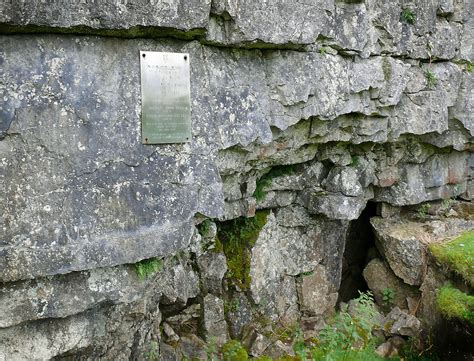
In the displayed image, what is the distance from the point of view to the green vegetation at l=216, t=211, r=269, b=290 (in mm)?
6445

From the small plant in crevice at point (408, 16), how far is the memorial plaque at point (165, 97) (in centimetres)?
365

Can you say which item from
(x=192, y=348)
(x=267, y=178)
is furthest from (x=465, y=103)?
(x=192, y=348)

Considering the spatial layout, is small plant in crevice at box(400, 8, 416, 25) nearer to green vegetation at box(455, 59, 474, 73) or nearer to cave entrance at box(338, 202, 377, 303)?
green vegetation at box(455, 59, 474, 73)

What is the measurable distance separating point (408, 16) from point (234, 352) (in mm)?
5003

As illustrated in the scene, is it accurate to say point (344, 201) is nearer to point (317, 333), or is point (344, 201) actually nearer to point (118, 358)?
point (317, 333)

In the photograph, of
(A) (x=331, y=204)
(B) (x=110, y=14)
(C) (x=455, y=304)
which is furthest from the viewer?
Result: (A) (x=331, y=204)

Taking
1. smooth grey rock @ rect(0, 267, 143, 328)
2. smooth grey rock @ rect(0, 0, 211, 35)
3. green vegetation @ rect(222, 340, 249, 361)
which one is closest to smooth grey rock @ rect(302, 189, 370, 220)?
green vegetation @ rect(222, 340, 249, 361)

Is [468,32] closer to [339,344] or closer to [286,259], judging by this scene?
[286,259]

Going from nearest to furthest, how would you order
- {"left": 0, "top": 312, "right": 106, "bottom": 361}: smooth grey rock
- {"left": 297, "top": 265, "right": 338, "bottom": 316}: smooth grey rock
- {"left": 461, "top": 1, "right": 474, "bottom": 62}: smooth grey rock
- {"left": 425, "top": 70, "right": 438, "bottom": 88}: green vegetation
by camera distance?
{"left": 0, "top": 312, "right": 106, "bottom": 361}: smooth grey rock, {"left": 425, "top": 70, "right": 438, "bottom": 88}: green vegetation, {"left": 297, "top": 265, "right": 338, "bottom": 316}: smooth grey rock, {"left": 461, "top": 1, "right": 474, "bottom": 62}: smooth grey rock

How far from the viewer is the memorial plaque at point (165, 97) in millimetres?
4148

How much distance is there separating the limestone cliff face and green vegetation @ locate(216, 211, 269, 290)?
87mm

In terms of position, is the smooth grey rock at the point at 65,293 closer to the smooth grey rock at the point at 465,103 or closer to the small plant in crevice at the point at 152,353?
the small plant in crevice at the point at 152,353

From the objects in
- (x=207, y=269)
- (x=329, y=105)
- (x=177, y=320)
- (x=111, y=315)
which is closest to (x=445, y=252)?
(x=329, y=105)

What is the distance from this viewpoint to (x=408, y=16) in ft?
21.6
